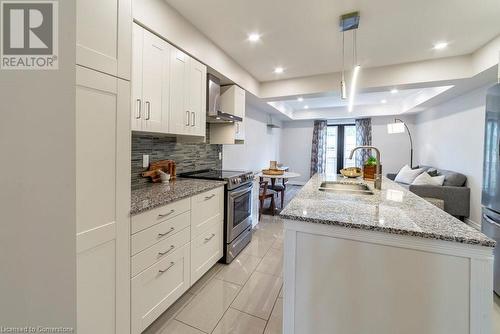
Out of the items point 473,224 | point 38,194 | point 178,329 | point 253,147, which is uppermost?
point 253,147

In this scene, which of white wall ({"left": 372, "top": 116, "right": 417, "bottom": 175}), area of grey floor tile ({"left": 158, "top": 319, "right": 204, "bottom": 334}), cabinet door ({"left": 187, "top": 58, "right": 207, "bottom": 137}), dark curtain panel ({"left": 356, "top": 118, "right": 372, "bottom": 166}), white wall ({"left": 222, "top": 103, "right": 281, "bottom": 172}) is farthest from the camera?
dark curtain panel ({"left": 356, "top": 118, "right": 372, "bottom": 166})

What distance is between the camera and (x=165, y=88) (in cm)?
198

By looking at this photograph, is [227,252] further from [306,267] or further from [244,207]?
[306,267]

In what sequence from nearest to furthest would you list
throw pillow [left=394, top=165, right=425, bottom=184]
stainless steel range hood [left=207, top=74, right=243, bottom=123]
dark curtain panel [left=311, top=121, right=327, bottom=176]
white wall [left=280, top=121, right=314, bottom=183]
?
stainless steel range hood [left=207, top=74, right=243, bottom=123], throw pillow [left=394, top=165, right=425, bottom=184], dark curtain panel [left=311, top=121, right=327, bottom=176], white wall [left=280, top=121, right=314, bottom=183]

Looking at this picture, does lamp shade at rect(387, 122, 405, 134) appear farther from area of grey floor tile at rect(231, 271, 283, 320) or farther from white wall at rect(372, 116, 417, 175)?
area of grey floor tile at rect(231, 271, 283, 320)

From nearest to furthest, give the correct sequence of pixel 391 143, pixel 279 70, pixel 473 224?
pixel 279 70 < pixel 473 224 < pixel 391 143

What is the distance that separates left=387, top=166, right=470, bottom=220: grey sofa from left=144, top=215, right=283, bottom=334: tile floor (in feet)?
10.3

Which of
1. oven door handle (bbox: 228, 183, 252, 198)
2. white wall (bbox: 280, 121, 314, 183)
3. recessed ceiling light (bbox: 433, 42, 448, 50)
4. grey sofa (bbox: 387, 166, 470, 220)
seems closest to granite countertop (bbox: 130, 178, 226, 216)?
oven door handle (bbox: 228, 183, 252, 198)

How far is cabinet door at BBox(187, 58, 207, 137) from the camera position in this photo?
2.34 meters

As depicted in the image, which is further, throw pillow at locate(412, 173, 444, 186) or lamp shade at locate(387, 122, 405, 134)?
lamp shade at locate(387, 122, 405, 134)

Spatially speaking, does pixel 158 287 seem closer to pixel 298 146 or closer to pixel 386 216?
pixel 386 216

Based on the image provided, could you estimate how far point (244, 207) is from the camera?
2.86 metres

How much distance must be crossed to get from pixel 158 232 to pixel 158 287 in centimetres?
40

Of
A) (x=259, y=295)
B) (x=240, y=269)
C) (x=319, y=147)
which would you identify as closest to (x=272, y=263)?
(x=240, y=269)
